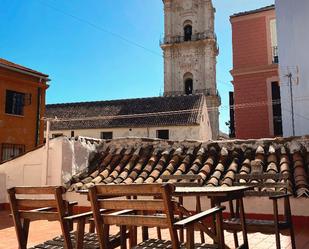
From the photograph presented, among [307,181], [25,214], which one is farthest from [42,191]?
[307,181]

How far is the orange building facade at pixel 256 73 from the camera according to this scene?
15.5 meters

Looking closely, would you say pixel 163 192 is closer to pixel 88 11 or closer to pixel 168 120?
pixel 88 11

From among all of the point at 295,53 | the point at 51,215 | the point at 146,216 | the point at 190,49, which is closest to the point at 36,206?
the point at 51,215

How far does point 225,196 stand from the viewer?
3.29m

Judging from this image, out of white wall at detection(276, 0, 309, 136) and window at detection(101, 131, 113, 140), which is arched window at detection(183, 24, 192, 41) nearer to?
window at detection(101, 131, 113, 140)

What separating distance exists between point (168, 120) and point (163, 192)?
974 inches

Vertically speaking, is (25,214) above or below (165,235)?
above

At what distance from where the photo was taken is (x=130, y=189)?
101 inches

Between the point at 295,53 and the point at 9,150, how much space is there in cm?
1315

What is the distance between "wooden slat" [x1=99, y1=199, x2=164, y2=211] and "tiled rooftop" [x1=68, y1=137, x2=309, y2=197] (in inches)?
173

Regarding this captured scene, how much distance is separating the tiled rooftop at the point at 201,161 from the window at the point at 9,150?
26.8 ft

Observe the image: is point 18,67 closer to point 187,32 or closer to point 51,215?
point 51,215

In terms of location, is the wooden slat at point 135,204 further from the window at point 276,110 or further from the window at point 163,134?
the window at point 163,134

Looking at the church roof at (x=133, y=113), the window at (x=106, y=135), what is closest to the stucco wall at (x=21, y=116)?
the church roof at (x=133, y=113)
